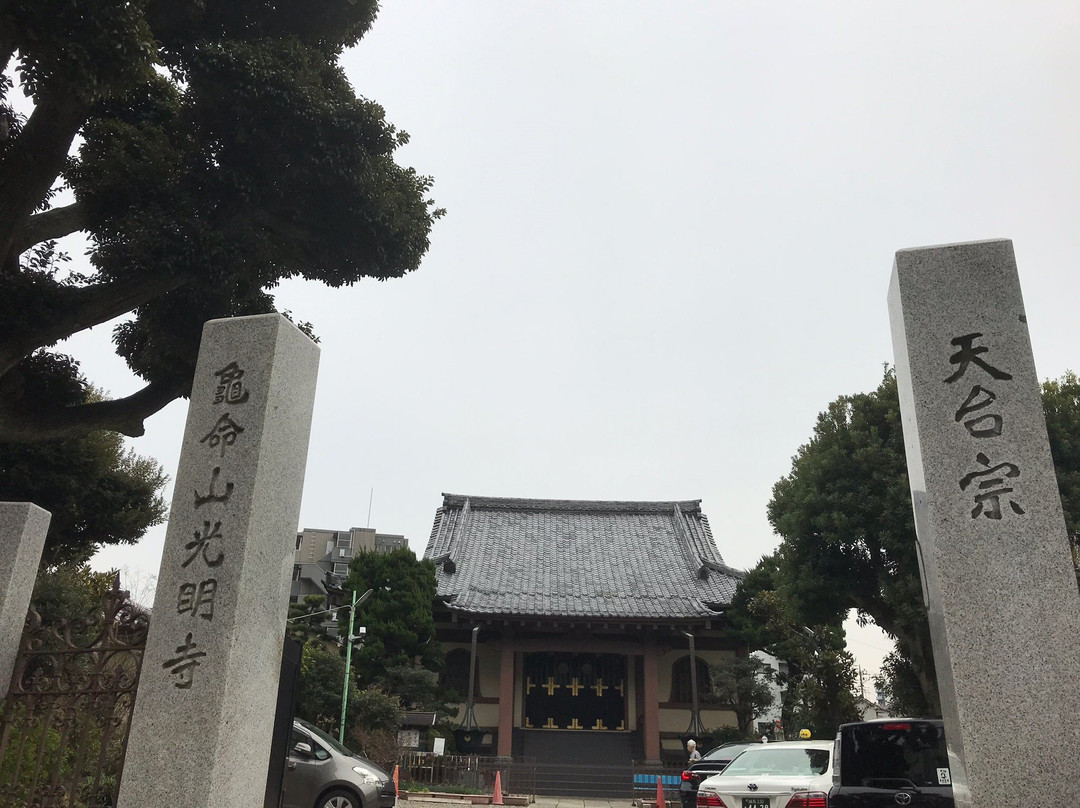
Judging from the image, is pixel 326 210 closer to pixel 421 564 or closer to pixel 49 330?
pixel 49 330

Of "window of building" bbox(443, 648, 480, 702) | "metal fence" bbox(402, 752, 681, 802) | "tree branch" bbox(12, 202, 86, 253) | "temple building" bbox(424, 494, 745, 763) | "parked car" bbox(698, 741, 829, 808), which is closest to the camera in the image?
"parked car" bbox(698, 741, 829, 808)

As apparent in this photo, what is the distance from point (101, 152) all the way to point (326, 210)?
2.70 m

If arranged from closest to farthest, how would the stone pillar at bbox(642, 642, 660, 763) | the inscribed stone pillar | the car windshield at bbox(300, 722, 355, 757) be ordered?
the inscribed stone pillar
the car windshield at bbox(300, 722, 355, 757)
the stone pillar at bbox(642, 642, 660, 763)

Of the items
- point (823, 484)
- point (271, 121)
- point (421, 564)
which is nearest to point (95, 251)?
point (271, 121)

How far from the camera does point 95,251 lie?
994 centimetres

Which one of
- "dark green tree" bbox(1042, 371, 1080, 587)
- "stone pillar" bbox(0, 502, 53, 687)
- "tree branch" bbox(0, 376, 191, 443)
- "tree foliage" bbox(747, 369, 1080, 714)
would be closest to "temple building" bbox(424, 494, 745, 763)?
"tree foliage" bbox(747, 369, 1080, 714)

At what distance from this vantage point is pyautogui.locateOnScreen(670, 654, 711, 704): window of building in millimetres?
23656

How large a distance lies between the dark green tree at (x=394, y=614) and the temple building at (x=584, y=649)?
3.25 ft

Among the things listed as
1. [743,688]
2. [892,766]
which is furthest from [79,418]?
[743,688]

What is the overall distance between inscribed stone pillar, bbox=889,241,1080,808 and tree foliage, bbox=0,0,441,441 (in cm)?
725

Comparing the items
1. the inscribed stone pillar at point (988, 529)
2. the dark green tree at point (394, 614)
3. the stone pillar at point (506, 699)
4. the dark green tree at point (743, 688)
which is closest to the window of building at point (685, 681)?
the dark green tree at point (743, 688)

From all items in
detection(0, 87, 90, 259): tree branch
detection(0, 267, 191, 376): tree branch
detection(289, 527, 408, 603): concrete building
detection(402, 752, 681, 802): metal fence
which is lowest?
detection(402, 752, 681, 802): metal fence

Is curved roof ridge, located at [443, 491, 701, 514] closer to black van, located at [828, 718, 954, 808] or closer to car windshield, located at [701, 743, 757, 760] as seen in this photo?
car windshield, located at [701, 743, 757, 760]

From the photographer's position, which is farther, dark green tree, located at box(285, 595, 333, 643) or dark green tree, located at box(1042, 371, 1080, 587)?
dark green tree, located at box(285, 595, 333, 643)
